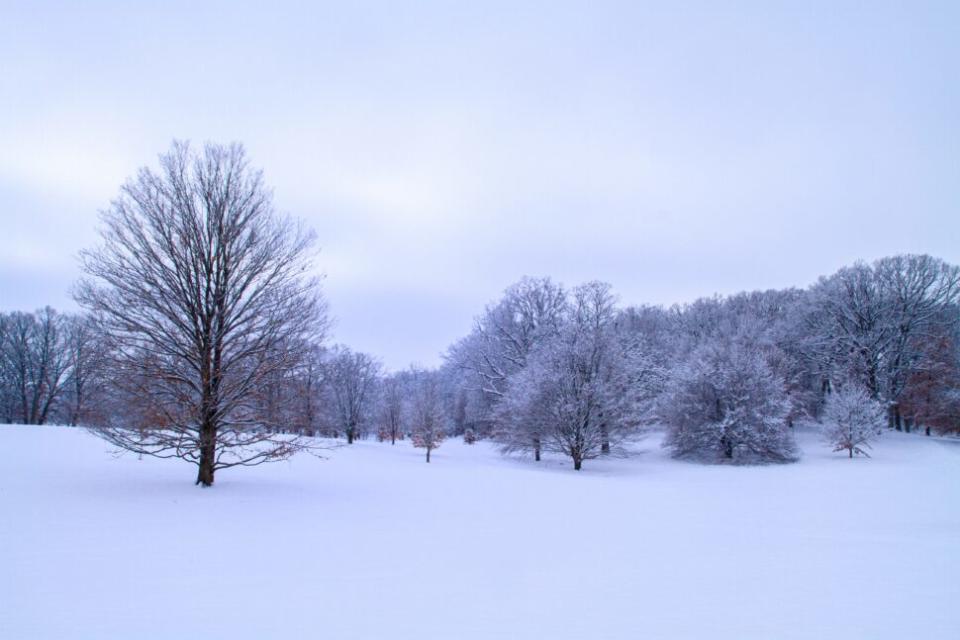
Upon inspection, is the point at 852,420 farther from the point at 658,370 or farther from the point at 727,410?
the point at 658,370

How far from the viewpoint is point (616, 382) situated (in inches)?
1065

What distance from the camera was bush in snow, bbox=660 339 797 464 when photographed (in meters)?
27.0

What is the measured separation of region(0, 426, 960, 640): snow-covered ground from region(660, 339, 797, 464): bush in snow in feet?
44.5

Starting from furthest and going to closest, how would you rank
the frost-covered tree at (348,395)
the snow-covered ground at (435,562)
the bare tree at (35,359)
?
the bare tree at (35,359)
the frost-covered tree at (348,395)
the snow-covered ground at (435,562)

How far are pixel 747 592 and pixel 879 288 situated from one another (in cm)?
4327

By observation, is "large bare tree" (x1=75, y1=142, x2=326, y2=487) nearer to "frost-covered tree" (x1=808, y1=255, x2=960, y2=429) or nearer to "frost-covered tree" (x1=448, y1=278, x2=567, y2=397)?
"frost-covered tree" (x1=448, y1=278, x2=567, y2=397)

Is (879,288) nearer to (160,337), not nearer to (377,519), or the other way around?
(377,519)

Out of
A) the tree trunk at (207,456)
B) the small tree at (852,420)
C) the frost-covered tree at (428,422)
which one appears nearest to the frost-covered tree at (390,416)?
the frost-covered tree at (428,422)

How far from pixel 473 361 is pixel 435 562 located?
34602 mm

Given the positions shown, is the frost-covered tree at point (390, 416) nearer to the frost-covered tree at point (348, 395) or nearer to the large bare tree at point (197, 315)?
the frost-covered tree at point (348, 395)

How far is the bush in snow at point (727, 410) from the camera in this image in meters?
27.0

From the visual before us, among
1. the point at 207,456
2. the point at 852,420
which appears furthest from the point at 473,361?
the point at 207,456

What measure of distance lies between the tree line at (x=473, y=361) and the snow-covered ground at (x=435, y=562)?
215 centimetres

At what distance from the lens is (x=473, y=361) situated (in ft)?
136
